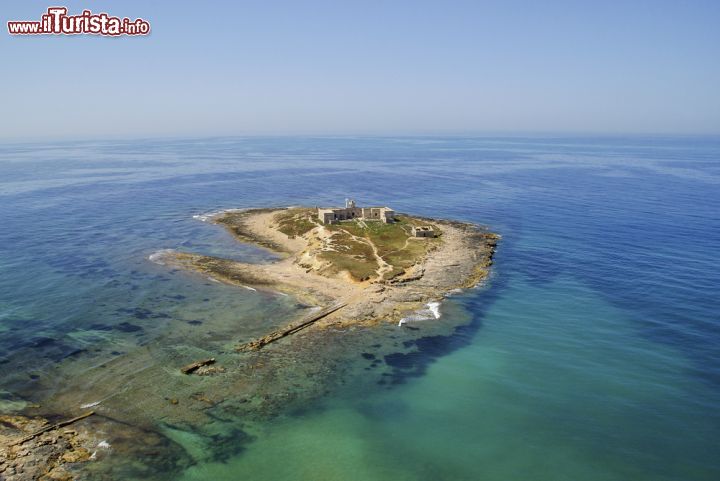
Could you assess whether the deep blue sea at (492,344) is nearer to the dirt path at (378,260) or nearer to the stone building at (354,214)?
the dirt path at (378,260)

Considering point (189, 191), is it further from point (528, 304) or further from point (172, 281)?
point (528, 304)

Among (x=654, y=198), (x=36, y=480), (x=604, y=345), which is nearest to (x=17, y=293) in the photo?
(x=36, y=480)

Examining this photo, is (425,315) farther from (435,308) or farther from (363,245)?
(363,245)

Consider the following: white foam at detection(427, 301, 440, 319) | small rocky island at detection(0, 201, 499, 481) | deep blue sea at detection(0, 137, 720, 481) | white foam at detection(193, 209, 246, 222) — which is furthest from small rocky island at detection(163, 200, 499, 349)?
white foam at detection(193, 209, 246, 222)

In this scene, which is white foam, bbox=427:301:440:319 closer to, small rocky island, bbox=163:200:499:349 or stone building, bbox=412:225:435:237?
small rocky island, bbox=163:200:499:349

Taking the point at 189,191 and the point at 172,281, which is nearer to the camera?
the point at 172,281

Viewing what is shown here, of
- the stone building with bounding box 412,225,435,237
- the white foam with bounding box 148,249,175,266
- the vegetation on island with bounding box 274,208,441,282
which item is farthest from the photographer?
the stone building with bounding box 412,225,435,237
